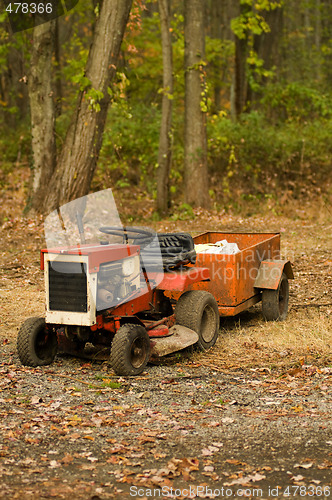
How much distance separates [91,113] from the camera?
13.0 metres

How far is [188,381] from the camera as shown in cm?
580

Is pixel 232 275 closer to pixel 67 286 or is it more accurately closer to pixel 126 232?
pixel 126 232

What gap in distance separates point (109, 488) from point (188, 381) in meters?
2.05

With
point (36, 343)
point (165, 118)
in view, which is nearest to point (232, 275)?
point (36, 343)

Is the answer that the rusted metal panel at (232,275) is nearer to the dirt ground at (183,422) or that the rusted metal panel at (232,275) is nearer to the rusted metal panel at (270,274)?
the rusted metal panel at (270,274)

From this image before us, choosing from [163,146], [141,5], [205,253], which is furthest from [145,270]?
[141,5]

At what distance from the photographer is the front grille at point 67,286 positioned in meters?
5.78

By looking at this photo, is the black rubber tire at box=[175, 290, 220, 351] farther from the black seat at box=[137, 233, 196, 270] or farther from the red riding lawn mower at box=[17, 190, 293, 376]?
the black seat at box=[137, 233, 196, 270]

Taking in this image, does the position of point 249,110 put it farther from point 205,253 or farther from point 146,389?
point 146,389

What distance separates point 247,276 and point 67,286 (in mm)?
2509

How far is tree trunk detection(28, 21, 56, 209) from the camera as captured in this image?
1391 centimetres

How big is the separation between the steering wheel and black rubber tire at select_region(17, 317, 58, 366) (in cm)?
105

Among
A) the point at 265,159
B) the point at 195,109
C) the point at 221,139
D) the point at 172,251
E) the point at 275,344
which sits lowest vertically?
the point at 275,344

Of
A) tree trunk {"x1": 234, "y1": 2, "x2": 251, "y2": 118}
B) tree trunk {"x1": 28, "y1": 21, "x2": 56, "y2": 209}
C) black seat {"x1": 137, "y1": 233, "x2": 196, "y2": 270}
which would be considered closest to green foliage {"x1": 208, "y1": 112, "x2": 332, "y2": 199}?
tree trunk {"x1": 234, "y1": 2, "x2": 251, "y2": 118}
